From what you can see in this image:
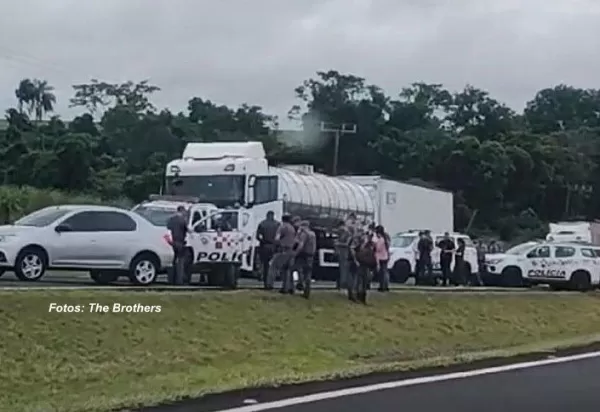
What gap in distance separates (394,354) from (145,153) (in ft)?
161

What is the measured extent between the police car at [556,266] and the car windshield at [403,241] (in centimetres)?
286

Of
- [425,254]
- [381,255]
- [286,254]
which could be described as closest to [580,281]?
[425,254]

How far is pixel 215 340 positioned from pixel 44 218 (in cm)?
614

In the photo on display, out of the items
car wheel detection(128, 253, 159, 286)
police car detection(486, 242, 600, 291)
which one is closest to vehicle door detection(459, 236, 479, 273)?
police car detection(486, 242, 600, 291)

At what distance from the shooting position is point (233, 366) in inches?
674

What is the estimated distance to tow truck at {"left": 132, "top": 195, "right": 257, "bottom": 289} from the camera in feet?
79.6

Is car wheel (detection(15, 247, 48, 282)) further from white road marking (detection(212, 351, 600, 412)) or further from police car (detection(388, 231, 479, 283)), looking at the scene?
police car (detection(388, 231, 479, 283))

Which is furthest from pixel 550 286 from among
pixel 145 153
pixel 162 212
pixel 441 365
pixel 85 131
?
pixel 85 131

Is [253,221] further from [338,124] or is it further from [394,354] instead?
[338,124]

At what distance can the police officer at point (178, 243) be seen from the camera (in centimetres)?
2325

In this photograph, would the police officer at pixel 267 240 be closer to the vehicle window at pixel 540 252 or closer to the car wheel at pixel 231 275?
the car wheel at pixel 231 275

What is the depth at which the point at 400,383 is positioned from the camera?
1450 centimetres

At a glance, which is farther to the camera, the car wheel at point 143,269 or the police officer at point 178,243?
the car wheel at point 143,269

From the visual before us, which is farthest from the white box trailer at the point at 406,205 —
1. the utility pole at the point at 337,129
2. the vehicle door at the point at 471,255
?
the utility pole at the point at 337,129
